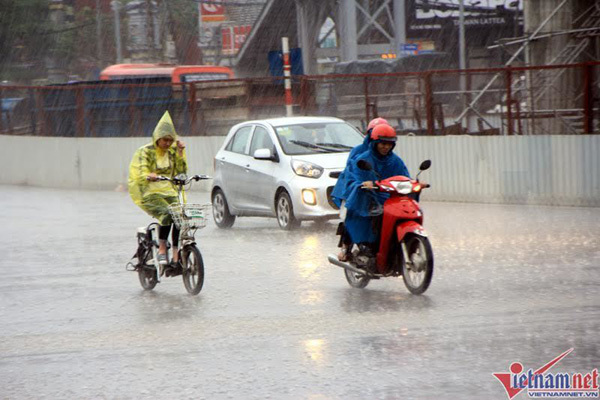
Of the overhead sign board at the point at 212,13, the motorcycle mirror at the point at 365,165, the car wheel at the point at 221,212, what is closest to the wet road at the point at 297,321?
the motorcycle mirror at the point at 365,165

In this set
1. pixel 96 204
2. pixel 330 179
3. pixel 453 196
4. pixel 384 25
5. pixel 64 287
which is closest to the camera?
pixel 64 287

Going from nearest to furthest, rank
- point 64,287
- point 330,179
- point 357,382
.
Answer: point 357,382 < point 64,287 < point 330,179

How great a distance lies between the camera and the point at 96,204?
74.5 ft

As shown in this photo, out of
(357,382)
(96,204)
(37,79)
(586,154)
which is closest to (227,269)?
(357,382)

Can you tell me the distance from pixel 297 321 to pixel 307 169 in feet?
23.4

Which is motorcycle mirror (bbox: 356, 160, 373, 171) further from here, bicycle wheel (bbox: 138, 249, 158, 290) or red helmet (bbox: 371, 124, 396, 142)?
bicycle wheel (bbox: 138, 249, 158, 290)

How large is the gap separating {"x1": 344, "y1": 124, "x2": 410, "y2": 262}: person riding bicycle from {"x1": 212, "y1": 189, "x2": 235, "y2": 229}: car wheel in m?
7.36

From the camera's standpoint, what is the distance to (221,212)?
1748 centimetres

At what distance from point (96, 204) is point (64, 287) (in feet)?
37.5

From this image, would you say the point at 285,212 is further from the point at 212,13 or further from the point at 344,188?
the point at 212,13

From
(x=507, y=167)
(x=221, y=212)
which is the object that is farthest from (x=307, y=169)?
(x=507, y=167)

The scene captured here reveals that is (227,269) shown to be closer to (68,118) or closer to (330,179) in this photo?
(330,179)

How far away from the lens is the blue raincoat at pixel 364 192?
996cm

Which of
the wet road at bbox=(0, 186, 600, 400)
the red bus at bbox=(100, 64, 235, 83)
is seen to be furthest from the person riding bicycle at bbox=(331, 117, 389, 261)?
the red bus at bbox=(100, 64, 235, 83)
